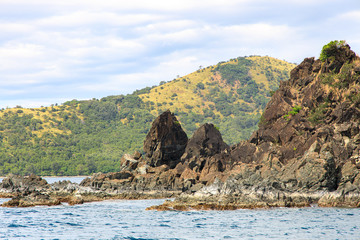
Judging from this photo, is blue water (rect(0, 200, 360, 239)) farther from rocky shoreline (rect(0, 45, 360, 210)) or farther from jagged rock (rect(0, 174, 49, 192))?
jagged rock (rect(0, 174, 49, 192))

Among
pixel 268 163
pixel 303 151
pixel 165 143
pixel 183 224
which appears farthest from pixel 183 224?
pixel 165 143

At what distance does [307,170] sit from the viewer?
6097 centimetres

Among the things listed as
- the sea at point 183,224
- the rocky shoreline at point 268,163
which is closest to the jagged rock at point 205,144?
the rocky shoreline at point 268,163

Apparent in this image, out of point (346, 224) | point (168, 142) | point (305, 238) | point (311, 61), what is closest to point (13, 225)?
point (305, 238)

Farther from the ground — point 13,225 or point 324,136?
point 324,136

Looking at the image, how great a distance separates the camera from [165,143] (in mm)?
108000

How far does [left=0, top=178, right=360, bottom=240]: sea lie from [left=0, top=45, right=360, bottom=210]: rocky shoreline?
4442mm

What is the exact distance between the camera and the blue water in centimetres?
4012

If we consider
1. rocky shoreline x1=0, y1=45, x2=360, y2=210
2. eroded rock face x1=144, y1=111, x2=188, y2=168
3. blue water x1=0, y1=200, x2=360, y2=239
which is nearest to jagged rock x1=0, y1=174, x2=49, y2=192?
rocky shoreline x1=0, y1=45, x2=360, y2=210

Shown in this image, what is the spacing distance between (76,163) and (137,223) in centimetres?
15405

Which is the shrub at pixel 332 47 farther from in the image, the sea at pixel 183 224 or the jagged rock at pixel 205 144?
the sea at pixel 183 224

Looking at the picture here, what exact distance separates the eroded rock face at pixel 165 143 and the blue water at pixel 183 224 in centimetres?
4670

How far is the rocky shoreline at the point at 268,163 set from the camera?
58438mm

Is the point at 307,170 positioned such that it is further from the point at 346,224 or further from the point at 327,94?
the point at 327,94
